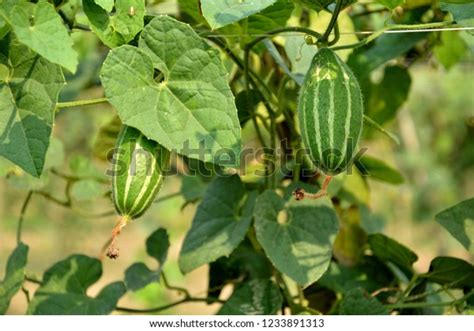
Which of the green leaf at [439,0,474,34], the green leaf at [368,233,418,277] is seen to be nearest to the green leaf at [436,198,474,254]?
the green leaf at [368,233,418,277]

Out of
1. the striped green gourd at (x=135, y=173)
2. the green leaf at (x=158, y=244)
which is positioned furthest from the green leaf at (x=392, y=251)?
the striped green gourd at (x=135, y=173)

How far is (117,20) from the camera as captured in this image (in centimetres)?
75

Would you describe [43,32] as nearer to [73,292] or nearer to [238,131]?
[238,131]

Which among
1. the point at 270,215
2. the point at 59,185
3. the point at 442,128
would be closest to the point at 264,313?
the point at 270,215

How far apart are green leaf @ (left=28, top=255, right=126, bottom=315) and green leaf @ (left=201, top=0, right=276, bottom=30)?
45 cm

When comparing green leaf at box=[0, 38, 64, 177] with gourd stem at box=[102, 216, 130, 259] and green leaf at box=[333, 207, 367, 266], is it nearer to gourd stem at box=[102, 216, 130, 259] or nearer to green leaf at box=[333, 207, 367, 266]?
gourd stem at box=[102, 216, 130, 259]

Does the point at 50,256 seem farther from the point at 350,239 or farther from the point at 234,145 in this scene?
the point at 234,145

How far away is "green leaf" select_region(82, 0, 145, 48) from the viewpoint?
0.74 meters

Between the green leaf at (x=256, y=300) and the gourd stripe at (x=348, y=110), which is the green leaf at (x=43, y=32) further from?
the green leaf at (x=256, y=300)

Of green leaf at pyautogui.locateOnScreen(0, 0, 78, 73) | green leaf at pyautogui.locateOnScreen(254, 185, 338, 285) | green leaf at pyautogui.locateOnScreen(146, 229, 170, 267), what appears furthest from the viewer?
green leaf at pyautogui.locateOnScreen(146, 229, 170, 267)

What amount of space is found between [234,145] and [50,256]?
328 cm

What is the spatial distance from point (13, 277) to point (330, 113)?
0.50 metres

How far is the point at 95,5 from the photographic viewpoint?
758 mm

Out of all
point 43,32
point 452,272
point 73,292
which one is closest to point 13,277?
point 73,292
